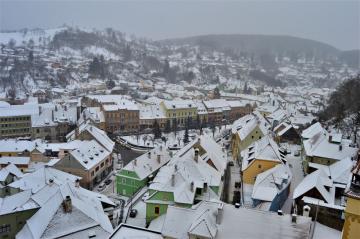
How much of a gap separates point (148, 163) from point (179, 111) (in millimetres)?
40953

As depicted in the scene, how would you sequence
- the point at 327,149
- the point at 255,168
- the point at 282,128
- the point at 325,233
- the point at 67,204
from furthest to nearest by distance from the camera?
the point at 282,128
the point at 327,149
the point at 255,168
the point at 67,204
the point at 325,233

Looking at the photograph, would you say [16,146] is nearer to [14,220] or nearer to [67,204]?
[14,220]

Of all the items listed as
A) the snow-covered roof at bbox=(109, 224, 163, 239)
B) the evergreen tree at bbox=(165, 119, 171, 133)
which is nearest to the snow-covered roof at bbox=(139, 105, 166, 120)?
the evergreen tree at bbox=(165, 119, 171, 133)

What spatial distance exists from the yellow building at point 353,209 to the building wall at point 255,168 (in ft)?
89.4

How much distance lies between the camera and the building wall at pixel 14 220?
89.5 feet

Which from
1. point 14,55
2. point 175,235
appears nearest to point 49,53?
point 14,55

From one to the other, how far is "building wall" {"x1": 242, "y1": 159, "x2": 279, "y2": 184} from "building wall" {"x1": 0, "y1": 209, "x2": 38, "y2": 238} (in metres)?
22.5

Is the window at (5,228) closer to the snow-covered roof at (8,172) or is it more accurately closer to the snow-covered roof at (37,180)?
the snow-covered roof at (37,180)

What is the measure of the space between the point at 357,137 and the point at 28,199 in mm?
44520

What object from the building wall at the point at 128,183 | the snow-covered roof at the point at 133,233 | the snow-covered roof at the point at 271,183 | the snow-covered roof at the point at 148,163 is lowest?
the building wall at the point at 128,183

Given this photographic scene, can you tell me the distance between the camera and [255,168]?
38.8 m

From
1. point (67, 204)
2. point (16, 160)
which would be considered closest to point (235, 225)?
point (67, 204)

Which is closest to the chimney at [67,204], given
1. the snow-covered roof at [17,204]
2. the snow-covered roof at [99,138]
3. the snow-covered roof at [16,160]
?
the snow-covered roof at [17,204]

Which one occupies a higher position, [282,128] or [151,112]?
[282,128]
